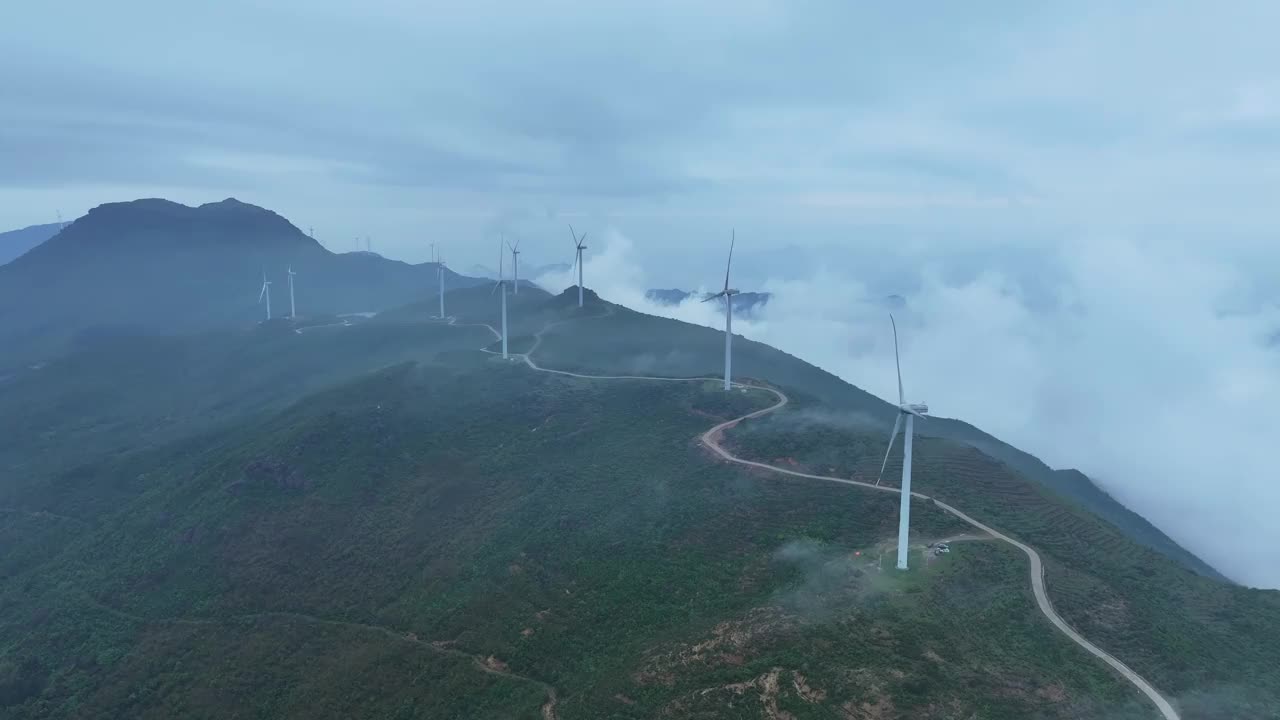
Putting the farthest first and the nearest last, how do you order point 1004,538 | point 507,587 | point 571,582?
point 507,587 < point 571,582 < point 1004,538

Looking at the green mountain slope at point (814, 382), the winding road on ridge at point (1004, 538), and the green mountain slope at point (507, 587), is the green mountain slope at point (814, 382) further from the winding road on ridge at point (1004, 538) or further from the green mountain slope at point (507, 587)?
the green mountain slope at point (507, 587)

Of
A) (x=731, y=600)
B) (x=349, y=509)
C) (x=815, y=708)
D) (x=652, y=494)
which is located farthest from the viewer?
(x=349, y=509)

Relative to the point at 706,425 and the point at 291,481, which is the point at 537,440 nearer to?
the point at 706,425

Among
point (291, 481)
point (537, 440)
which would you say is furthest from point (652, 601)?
point (291, 481)

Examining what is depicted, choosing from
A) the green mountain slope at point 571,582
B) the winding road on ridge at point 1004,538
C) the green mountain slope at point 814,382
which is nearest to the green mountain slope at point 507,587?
the green mountain slope at point 571,582

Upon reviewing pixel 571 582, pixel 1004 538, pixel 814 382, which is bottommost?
pixel 571 582

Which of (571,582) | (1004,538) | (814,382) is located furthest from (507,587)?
(814,382)

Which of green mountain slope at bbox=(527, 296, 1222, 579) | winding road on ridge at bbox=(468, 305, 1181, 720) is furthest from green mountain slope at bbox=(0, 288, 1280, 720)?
green mountain slope at bbox=(527, 296, 1222, 579)

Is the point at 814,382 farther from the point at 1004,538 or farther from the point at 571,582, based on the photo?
the point at 571,582

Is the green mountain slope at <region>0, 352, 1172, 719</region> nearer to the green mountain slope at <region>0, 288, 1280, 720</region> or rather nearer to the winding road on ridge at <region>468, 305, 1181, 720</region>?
the green mountain slope at <region>0, 288, 1280, 720</region>

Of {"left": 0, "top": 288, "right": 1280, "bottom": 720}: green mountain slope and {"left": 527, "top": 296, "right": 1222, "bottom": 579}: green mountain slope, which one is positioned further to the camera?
{"left": 527, "top": 296, "right": 1222, "bottom": 579}: green mountain slope

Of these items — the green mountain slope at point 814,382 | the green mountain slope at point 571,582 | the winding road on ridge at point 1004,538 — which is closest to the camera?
the winding road on ridge at point 1004,538
